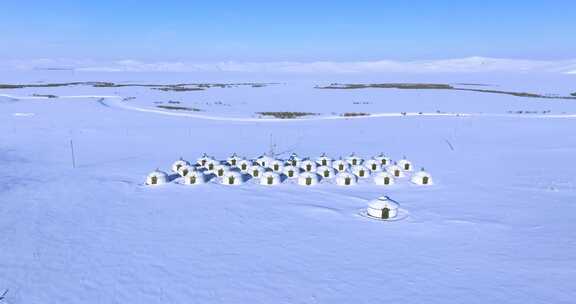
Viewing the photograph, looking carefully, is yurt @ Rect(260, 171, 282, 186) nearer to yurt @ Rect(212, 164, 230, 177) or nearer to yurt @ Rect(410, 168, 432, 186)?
yurt @ Rect(212, 164, 230, 177)

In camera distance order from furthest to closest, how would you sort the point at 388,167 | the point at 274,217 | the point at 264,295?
the point at 388,167
the point at 274,217
the point at 264,295

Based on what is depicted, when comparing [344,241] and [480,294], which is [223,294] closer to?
[344,241]

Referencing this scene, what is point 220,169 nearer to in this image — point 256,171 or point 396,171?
point 256,171

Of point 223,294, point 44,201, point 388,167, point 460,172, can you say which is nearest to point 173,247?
point 223,294

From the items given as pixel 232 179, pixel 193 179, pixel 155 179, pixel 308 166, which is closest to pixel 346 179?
pixel 308 166

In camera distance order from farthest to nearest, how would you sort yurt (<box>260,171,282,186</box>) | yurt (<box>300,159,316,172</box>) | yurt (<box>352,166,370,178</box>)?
yurt (<box>300,159,316,172</box>), yurt (<box>352,166,370,178</box>), yurt (<box>260,171,282,186</box>)

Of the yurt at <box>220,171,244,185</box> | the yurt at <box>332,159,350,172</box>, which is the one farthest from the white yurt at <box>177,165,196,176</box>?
the yurt at <box>332,159,350,172</box>
